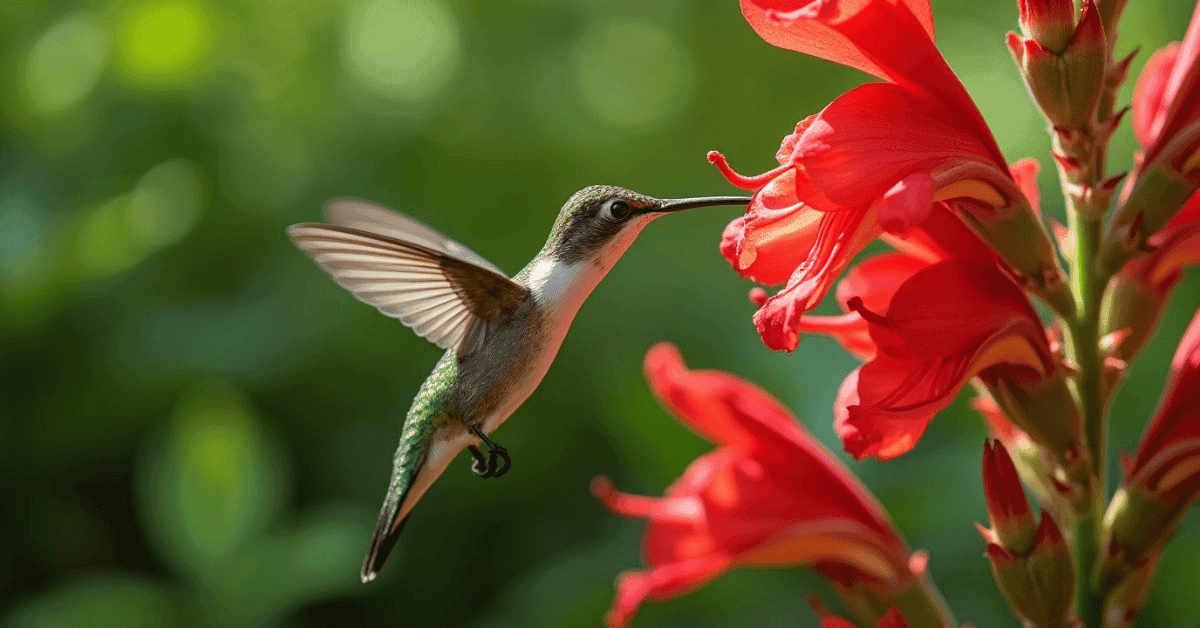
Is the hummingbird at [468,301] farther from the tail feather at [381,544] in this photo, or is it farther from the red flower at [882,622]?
the red flower at [882,622]

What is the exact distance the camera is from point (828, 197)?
1100 mm

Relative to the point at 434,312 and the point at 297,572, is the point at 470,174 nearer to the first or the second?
the point at 297,572

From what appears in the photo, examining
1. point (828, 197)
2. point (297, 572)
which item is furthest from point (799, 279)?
point (297, 572)

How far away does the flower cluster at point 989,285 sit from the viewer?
1.15 meters

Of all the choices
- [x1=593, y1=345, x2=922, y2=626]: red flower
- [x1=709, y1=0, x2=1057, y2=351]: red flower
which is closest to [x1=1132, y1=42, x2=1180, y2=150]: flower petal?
[x1=709, y1=0, x2=1057, y2=351]: red flower

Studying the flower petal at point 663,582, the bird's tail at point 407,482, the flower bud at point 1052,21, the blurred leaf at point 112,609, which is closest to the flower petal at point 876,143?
the flower bud at point 1052,21

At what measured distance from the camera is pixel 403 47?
3.20 m

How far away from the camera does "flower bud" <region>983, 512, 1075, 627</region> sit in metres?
1.30

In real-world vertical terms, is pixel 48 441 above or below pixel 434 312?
below

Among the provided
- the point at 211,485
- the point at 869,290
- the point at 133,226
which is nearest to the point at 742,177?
the point at 869,290

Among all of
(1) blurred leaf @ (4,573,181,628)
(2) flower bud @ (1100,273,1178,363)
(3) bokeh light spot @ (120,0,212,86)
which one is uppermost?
(3) bokeh light spot @ (120,0,212,86)

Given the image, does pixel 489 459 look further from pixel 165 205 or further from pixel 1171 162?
pixel 165 205

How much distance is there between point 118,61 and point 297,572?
1.41 meters

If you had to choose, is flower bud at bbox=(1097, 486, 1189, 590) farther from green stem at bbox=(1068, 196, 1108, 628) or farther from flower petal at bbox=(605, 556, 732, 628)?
flower petal at bbox=(605, 556, 732, 628)
